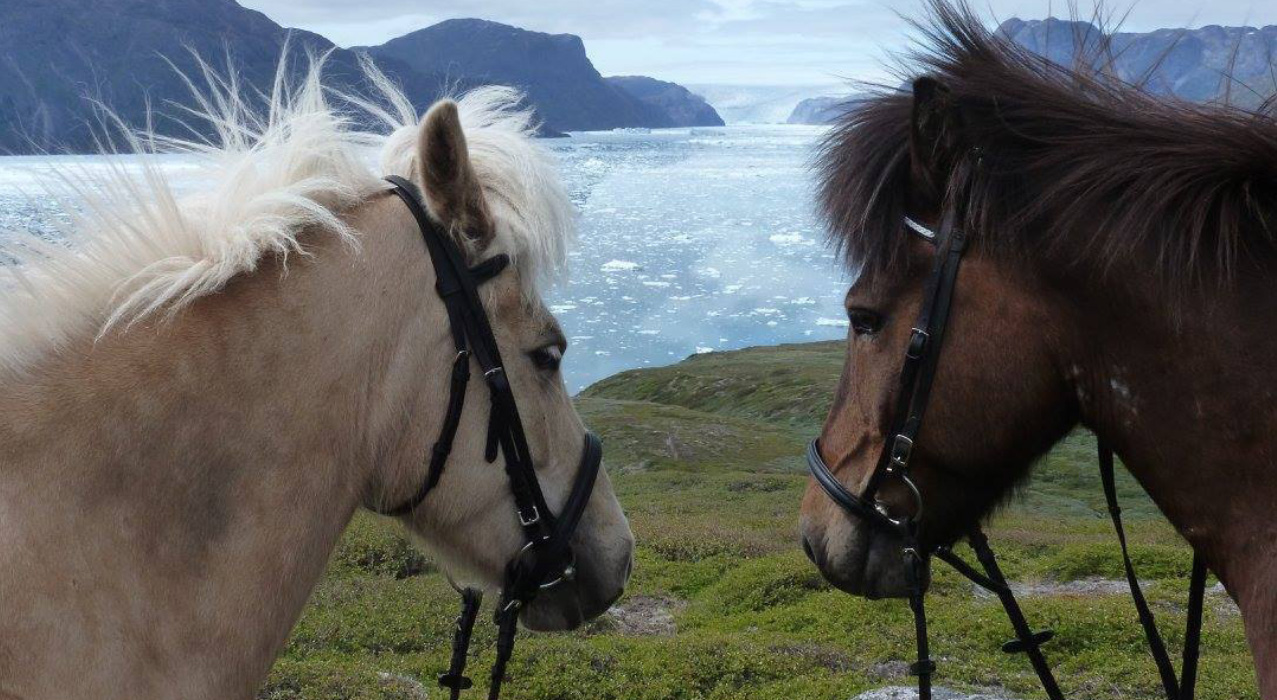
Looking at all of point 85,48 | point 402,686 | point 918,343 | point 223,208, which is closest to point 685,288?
point 85,48

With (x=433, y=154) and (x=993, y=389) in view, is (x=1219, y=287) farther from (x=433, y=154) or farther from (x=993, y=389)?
(x=433, y=154)

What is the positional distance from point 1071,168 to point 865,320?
857 millimetres

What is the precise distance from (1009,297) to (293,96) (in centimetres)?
274

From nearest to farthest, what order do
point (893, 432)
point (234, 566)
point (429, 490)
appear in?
point (234, 566), point (429, 490), point (893, 432)

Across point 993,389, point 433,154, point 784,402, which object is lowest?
point 784,402

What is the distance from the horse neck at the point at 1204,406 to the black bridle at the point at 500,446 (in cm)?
177

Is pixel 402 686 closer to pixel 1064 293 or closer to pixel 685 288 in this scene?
pixel 1064 293

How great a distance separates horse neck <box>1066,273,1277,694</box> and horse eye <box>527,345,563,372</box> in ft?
5.78

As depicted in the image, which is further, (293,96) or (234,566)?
(293,96)

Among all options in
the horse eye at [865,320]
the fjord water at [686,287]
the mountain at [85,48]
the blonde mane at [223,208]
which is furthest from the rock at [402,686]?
the mountain at [85,48]

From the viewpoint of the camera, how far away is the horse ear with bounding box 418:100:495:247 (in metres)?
2.86

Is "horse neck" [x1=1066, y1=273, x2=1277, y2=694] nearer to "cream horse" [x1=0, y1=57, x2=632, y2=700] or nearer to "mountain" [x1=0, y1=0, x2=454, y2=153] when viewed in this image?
"cream horse" [x1=0, y1=57, x2=632, y2=700]

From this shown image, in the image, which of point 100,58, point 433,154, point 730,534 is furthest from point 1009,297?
point 100,58

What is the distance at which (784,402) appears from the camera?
185 feet
